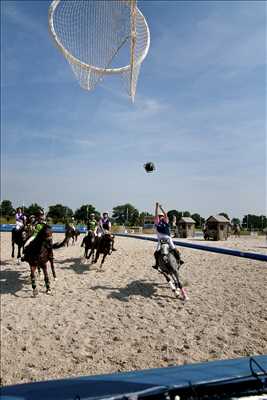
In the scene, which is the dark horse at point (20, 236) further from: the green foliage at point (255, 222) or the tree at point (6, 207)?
the tree at point (6, 207)

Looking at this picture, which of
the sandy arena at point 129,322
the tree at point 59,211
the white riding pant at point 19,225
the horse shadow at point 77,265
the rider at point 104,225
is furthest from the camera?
the tree at point 59,211

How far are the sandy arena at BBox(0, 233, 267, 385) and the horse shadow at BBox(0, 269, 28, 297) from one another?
68mm

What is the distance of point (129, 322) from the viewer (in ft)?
26.3

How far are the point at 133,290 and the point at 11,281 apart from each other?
484 cm

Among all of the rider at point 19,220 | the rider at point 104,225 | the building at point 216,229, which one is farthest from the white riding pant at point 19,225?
the building at point 216,229

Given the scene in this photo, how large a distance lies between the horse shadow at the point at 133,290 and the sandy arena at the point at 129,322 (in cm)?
3

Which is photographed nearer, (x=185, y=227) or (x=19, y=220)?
(x=19, y=220)

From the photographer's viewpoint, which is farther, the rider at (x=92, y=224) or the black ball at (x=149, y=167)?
the rider at (x=92, y=224)

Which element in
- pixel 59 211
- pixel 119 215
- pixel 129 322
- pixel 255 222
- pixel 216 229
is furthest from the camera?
pixel 119 215

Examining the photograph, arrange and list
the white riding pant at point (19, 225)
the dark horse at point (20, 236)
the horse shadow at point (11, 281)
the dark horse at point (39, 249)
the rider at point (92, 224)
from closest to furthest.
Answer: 1. the dark horse at point (39, 249)
2. the horse shadow at point (11, 281)
3. the rider at point (92, 224)
4. the dark horse at point (20, 236)
5. the white riding pant at point (19, 225)

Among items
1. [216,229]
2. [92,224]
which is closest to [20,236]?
[92,224]

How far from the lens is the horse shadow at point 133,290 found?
1001 cm

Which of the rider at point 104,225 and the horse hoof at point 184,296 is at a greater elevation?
the rider at point 104,225

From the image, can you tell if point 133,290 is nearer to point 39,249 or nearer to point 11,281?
point 39,249
